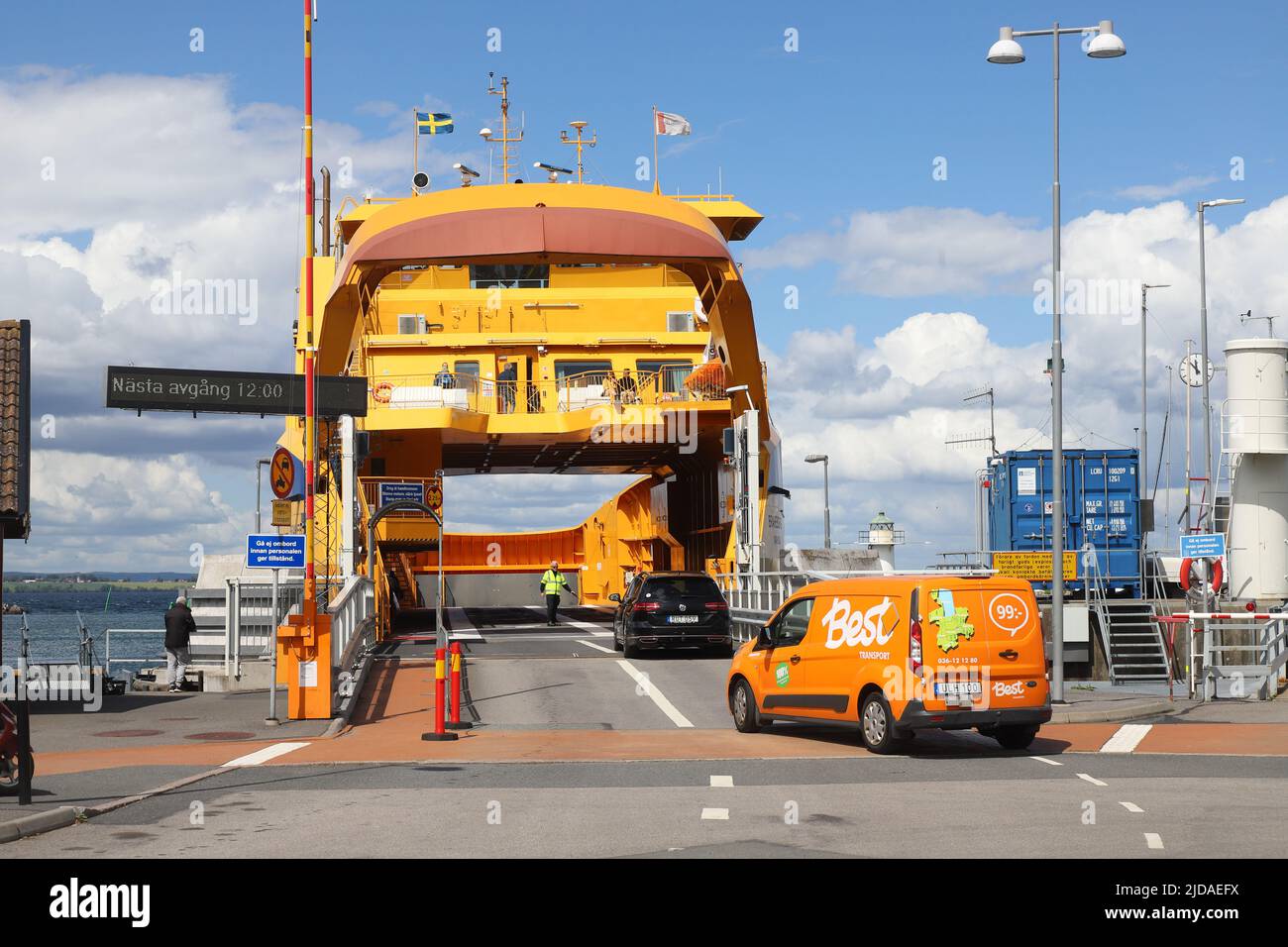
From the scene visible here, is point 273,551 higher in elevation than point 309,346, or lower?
lower

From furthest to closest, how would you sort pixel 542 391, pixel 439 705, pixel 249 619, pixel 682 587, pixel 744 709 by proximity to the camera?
1. pixel 542 391
2. pixel 249 619
3. pixel 682 587
4. pixel 744 709
5. pixel 439 705

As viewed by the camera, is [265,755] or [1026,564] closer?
[265,755]

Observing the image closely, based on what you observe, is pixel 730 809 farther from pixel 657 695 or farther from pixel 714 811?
pixel 657 695

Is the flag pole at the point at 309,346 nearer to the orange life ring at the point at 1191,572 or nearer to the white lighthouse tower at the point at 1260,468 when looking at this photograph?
the orange life ring at the point at 1191,572

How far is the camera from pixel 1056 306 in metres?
21.2

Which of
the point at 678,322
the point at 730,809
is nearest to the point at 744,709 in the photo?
the point at 730,809

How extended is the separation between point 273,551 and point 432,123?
33344mm

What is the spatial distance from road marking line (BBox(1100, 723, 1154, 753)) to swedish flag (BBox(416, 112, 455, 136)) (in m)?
36.3

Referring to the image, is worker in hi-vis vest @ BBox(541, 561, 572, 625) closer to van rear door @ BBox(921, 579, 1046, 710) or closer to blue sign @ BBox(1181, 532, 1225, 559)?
blue sign @ BBox(1181, 532, 1225, 559)

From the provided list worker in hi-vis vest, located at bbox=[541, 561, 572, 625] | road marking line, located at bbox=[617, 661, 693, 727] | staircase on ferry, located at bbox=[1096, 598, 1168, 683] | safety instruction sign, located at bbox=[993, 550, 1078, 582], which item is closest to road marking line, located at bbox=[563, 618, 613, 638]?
worker in hi-vis vest, located at bbox=[541, 561, 572, 625]

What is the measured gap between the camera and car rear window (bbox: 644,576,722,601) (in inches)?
1031

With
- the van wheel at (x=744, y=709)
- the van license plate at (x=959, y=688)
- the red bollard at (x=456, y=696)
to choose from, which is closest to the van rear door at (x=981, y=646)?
the van license plate at (x=959, y=688)

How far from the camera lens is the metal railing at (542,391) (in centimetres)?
3659
